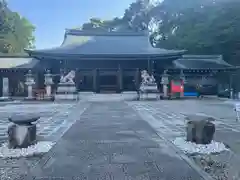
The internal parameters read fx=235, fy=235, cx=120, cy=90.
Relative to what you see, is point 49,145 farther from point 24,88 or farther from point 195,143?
point 24,88

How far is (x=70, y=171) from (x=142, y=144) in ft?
7.35

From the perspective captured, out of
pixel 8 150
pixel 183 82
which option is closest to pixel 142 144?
pixel 8 150

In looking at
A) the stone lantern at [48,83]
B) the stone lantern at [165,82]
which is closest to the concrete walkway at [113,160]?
the stone lantern at [48,83]

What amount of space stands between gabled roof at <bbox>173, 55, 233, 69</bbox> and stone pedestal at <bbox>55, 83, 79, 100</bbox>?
438 inches

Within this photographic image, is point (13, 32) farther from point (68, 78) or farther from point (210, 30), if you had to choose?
point (210, 30)

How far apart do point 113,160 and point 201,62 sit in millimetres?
25036

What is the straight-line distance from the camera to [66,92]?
2198 cm

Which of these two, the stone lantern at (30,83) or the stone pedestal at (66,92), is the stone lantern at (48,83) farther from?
the stone pedestal at (66,92)

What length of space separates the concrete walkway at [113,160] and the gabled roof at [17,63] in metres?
19.9

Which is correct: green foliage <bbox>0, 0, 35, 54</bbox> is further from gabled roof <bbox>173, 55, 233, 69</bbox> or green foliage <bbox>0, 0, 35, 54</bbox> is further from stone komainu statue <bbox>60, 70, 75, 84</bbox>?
gabled roof <bbox>173, 55, 233, 69</bbox>

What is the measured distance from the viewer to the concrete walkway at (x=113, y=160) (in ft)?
12.7

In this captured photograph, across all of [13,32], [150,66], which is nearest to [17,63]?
[150,66]

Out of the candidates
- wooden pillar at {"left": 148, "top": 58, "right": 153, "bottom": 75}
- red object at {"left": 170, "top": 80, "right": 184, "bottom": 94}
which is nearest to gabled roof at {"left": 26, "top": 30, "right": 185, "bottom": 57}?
wooden pillar at {"left": 148, "top": 58, "right": 153, "bottom": 75}

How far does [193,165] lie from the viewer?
14.1 feet
